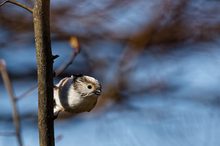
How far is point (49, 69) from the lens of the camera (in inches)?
45.4

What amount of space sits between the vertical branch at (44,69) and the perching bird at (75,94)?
0.22 metres

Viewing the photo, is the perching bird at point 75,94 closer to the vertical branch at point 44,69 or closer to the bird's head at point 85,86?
the bird's head at point 85,86

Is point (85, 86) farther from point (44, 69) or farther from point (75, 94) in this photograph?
point (44, 69)

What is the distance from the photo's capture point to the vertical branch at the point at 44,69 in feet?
3.76

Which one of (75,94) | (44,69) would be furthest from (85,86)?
(44,69)

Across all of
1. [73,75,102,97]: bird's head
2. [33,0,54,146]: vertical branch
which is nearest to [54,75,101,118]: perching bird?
[73,75,102,97]: bird's head

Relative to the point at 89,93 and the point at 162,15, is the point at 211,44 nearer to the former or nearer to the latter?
the point at 162,15

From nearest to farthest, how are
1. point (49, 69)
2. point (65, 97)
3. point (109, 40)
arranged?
point (49, 69), point (65, 97), point (109, 40)

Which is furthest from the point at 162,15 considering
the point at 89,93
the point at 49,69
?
the point at 49,69

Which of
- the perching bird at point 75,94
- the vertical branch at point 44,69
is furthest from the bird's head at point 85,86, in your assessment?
the vertical branch at point 44,69

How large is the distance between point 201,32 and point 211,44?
0.05 m

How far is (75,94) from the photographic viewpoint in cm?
142

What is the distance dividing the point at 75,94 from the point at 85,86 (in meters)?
0.03

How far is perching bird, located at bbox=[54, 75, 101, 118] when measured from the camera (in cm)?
141
